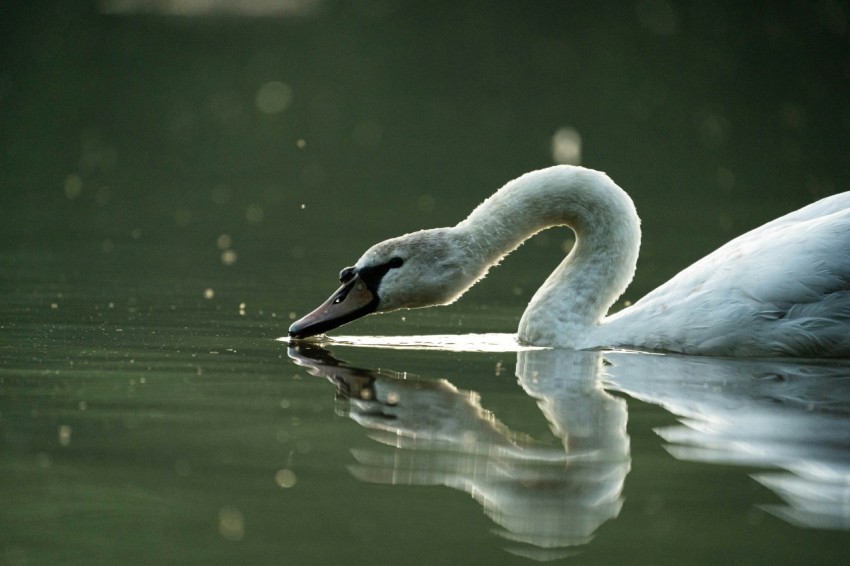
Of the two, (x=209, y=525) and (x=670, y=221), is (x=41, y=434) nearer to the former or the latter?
(x=209, y=525)

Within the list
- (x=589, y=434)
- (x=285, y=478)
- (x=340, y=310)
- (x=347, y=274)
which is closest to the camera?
(x=285, y=478)

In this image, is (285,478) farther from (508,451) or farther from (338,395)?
(338,395)

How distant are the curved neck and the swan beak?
73 centimetres

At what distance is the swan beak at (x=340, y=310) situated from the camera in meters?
9.02

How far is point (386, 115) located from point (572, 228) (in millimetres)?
33962

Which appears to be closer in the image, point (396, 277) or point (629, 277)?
point (396, 277)

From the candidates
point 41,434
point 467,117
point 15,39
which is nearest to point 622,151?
point 467,117

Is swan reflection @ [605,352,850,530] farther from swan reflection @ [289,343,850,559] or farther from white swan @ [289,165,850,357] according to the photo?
white swan @ [289,165,850,357]

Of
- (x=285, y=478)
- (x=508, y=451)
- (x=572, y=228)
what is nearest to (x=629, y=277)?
(x=572, y=228)

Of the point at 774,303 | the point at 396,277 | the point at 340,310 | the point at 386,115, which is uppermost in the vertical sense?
the point at 386,115

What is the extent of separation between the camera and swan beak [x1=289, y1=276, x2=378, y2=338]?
29.6 feet

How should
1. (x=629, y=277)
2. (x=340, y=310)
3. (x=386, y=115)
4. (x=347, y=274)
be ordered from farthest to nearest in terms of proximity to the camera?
(x=386, y=115), (x=629, y=277), (x=347, y=274), (x=340, y=310)

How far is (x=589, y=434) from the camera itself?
6.23 meters

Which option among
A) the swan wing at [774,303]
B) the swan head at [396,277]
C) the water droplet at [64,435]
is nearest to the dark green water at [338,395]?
the water droplet at [64,435]
